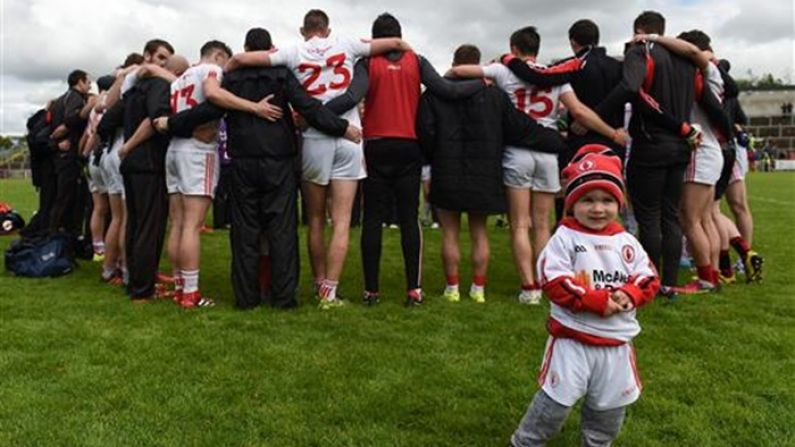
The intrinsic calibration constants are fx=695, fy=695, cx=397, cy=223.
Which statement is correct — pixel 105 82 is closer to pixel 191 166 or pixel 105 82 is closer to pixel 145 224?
pixel 145 224

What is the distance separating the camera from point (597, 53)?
593 centimetres

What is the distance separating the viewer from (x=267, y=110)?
17.9ft

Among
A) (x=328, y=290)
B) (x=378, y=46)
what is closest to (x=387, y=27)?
(x=378, y=46)

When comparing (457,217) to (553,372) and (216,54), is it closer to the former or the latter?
(216,54)

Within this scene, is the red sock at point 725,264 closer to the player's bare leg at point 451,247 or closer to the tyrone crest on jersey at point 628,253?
the player's bare leg at point 451,247

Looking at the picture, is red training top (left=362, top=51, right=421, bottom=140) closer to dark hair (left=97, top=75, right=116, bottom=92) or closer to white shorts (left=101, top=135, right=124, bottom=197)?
white shorts (left=101, top=135, right=124, bottom=197)

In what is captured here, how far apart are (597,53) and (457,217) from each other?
6.02 feet

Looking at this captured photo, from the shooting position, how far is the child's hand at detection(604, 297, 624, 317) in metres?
2.75

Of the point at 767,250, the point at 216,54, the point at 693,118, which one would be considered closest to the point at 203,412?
the point at 216,54

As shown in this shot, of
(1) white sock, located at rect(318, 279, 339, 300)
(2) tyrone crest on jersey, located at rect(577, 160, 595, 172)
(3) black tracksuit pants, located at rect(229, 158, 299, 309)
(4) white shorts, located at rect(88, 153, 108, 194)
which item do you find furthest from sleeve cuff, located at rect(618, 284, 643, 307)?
(4) white shorts, located at rect(88, 153, 108, 194)

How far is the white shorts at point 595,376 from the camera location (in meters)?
2.84

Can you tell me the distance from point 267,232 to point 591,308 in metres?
3.52

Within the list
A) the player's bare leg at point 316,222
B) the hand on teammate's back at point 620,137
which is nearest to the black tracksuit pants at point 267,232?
the player's bare leg at point 316,222

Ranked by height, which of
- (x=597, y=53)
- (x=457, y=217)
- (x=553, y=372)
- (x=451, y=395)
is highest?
(x=597, y=53)
